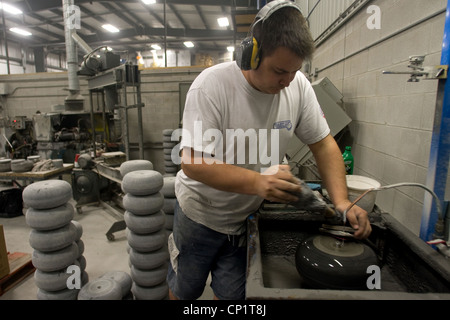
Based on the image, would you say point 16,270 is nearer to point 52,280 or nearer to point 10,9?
point 52,280

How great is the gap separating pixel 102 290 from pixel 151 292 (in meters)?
0.46

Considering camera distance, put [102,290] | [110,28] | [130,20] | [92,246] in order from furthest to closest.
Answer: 1. [110,28]
2. [130,20]
3. [92,246]
4. [102,290]

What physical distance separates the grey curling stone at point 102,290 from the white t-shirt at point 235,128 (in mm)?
870

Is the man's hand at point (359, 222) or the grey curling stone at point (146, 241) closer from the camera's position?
the man's hand at point (359, 222)

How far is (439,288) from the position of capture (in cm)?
77

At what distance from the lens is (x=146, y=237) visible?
2000mm

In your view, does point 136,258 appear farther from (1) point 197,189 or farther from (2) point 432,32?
(2) point 432,32

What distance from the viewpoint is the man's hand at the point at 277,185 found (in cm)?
82

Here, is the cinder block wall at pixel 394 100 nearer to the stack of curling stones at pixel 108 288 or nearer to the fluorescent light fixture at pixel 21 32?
the stack of curling stones at pixel 108 288

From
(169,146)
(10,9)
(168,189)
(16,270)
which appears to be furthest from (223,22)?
(16,270)

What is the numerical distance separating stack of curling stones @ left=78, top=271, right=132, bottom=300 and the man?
0.48 meters

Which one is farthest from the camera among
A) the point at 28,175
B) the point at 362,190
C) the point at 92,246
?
the point at 28,175

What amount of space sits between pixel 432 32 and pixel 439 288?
996 mm

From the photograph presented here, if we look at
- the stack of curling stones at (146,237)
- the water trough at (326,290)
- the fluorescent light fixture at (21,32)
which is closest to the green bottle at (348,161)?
the water trough at (326,290)
